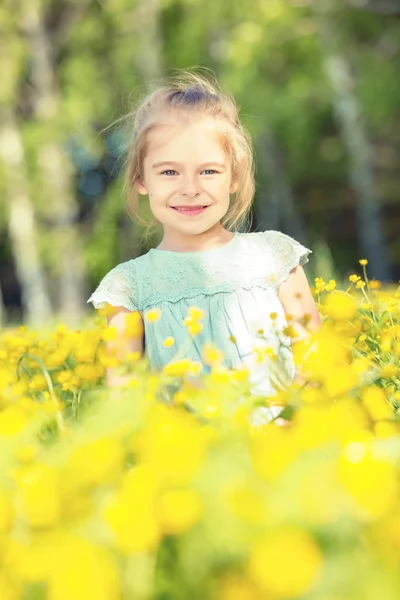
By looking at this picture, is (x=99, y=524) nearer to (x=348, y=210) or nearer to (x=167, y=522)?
(x=167, y=522)

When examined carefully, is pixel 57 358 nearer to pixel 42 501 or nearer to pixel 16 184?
pixel 42 501

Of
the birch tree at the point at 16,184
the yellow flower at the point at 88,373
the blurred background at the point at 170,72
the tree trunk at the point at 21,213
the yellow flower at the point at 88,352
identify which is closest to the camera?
the yellow flower at the point at 88,373

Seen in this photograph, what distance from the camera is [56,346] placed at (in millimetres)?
2297

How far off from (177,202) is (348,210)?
14646 mm

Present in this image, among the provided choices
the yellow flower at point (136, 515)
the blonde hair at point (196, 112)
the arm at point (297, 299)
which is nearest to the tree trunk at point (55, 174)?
the blonde hair at point (196, 112)

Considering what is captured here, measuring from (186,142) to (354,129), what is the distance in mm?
9917

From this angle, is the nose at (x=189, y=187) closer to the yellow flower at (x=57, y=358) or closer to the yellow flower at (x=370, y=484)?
the yellow flower at (x=57, y=358)

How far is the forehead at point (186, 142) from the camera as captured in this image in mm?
2115

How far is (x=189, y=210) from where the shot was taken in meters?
2.14

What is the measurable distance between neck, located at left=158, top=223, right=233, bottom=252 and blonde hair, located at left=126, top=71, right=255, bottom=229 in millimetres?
160

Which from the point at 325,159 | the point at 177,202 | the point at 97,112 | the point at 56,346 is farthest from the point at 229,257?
the point at 325,159

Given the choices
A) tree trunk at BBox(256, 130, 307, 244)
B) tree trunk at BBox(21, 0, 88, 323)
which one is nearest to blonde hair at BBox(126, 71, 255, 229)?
tree trunk at BBox(21, 0, 88, 323)

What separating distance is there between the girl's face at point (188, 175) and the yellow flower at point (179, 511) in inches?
57.8

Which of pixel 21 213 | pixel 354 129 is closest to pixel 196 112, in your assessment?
pixel 354 129
